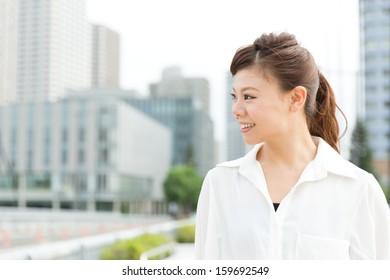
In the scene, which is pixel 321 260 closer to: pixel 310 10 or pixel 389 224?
pixel 389 224

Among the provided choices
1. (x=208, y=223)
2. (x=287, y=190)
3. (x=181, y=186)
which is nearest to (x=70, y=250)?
(x=208, y=223)

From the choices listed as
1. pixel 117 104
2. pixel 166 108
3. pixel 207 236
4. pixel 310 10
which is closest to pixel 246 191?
pixel 207 236

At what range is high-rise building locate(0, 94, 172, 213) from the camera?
30.6 m

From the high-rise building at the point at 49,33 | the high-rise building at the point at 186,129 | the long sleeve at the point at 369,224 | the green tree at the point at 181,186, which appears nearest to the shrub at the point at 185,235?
the high-rise building at the point at 49,33

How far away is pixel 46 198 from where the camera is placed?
3086cm

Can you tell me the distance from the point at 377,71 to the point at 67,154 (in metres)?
27.4

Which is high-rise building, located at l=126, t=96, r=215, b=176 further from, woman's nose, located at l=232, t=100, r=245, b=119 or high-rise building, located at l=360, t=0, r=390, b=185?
woman's nose, located at l=232, t=100, r=245, b=119

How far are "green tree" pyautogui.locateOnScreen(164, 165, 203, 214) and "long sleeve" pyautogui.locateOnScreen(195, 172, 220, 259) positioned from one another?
108 feet

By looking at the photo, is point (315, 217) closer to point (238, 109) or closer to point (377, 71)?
point (238, 109)

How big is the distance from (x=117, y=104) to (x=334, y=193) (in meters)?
29.7

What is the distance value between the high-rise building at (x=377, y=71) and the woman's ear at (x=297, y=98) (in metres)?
46.5

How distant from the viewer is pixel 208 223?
3.81 ft

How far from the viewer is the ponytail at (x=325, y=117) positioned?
47.8 inches

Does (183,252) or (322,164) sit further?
(183,252)
